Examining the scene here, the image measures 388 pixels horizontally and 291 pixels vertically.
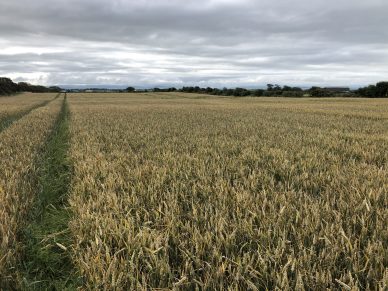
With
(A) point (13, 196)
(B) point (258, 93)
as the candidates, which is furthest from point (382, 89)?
(A) point (13, 196)

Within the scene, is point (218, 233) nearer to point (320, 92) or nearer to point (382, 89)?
point (320, 92)

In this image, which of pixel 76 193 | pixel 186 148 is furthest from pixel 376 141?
pixel 76 193

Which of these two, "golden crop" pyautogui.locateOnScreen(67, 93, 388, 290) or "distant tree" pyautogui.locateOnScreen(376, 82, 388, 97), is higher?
"distant tree" pyautogui.locateOnScreen(376, 82, 388, 97)

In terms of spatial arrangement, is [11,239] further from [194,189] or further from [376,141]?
[376,141]

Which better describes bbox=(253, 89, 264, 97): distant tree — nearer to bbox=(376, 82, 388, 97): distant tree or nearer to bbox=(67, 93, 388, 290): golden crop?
bbox=(376, 82, 388, 97): distant tree

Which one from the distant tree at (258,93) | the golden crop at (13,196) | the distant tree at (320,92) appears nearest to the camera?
the golden crop at (13,196)

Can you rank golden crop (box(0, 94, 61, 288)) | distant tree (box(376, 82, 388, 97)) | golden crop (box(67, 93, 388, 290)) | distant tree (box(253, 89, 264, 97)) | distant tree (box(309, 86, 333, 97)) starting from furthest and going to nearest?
distant tree (box(253, 89, 264, 97)) < distant tree (box(309, 86, 333, 97)) < distant tree (box(376, 82, 388, 97)) < golden crop (box(0, 94, 61, 288)) < golden crop (box(67, 93, 388, 290))

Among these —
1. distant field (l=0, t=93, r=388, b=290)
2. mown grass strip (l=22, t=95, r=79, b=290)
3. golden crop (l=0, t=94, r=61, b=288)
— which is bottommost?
mown grass strip (l=22, t=95, r=79, b=290)

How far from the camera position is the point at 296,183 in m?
4.98

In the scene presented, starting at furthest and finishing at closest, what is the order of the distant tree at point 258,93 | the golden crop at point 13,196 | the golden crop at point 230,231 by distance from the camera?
the distant tree at point 258,93 → the golden crop at point 13,196 → the golden crop at point 230,231

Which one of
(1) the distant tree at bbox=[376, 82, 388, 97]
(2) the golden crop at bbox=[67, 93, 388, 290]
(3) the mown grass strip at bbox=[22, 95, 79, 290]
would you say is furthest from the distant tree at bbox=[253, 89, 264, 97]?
(3) the mown grass strip at bbox=[22, 95, 79, 290]

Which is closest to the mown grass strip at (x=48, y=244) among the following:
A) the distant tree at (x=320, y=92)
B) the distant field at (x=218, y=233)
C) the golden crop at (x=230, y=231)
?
the distant field at (x=218, y=233)

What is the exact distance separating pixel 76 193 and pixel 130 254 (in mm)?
2217

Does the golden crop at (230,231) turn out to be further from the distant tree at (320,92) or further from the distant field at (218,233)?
the distant tree at (320,92)
